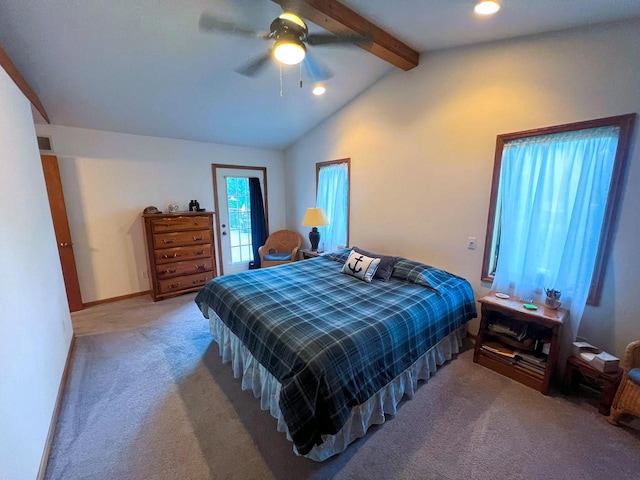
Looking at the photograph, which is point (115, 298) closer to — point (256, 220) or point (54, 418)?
point (54, 418)

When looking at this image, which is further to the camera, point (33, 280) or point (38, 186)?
point (38, 186)

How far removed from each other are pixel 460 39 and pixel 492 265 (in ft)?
7.09

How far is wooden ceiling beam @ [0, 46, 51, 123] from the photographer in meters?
1.86

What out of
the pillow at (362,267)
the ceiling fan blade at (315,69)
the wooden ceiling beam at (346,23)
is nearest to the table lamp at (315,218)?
the pillow at (362,267)

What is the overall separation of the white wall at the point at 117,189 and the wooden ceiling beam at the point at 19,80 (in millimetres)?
623

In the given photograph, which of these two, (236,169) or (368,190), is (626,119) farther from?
(236,169)

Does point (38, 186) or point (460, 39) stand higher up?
point (460, 39)

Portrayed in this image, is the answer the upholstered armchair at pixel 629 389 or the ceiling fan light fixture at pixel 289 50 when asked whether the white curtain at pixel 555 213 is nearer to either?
the upholstered armchair at pixel 629 389

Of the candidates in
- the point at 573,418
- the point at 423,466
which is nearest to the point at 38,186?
the point at 423,466

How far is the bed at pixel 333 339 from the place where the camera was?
1428mm

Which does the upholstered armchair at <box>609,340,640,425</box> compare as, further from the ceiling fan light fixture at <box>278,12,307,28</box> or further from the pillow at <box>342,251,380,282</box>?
the ceiling fan light fixture at <box>278,12,307,28</box>

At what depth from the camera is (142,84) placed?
267 centimetres

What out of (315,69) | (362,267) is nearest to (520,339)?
(362,267)

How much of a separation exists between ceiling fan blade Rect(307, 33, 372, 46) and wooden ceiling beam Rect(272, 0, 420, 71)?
0.14ft
